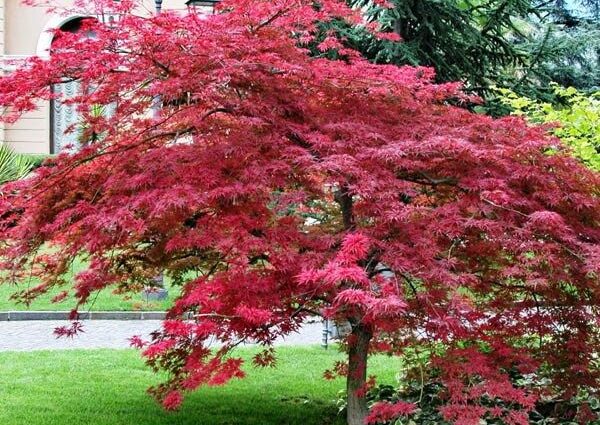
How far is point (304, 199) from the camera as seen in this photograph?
4.56m

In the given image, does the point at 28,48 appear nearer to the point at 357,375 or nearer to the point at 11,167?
the point at 11,167

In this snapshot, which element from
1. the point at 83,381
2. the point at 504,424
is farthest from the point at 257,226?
the point at 83,381

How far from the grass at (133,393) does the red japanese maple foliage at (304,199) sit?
3.97ft

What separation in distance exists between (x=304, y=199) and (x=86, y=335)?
7083 mm

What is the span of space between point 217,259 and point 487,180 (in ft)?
6.77

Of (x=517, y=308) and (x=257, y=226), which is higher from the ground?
(x=257, y=226)

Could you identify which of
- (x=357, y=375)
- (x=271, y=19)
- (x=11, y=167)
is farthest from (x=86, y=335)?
(x=271, y=19)

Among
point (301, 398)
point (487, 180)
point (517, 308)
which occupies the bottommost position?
point (301, 398)

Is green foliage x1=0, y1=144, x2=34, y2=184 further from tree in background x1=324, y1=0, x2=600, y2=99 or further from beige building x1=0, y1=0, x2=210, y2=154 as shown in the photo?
tree in background x1=324, y1=0, x2=600, y2=99

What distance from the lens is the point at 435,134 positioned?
494cm

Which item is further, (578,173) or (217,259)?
(217,259)

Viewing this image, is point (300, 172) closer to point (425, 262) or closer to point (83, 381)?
point (425, 262)

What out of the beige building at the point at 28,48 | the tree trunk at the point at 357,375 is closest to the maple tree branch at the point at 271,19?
the tree trunk at the point at 357,375

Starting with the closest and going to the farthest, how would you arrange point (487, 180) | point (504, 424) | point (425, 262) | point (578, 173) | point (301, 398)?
1. point (425, 262)
2. point (487, 180)
3. point (578, 173)
4. point (504, 424)
5. point (301, 398)
